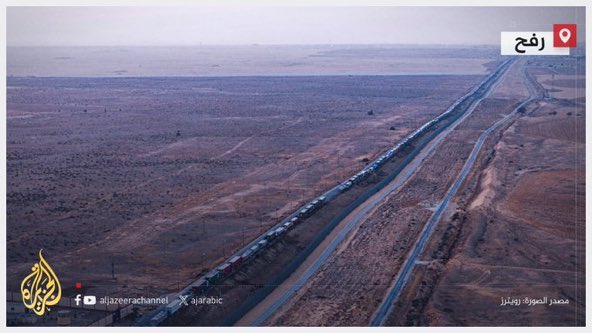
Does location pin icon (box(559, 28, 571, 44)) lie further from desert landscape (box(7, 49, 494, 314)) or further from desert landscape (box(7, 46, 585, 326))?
desert landscape (box(7, 49, 494, 314))

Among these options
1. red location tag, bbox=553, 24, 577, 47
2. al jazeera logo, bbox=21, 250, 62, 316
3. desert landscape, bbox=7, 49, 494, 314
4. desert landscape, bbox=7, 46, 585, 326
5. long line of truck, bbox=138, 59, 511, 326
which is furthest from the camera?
desert landscape, bbox=7, 49, 494, 314

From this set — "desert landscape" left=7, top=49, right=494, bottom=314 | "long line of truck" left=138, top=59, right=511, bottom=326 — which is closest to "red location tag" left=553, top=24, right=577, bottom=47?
"long line of truck" left=138, top=59, right=511, bottom=326

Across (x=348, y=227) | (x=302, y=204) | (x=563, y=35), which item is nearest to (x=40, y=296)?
(x=348, y=227)

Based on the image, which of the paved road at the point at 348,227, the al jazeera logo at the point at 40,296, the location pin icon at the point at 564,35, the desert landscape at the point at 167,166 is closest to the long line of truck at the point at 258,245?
the desert landscape at the point at 167,166

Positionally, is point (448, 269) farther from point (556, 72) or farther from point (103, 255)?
point (556, 72)

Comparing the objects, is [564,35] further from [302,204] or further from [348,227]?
[302,204]

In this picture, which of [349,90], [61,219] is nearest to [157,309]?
[61,219]

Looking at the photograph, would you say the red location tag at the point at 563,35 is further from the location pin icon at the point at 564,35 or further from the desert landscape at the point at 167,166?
the desert landscape at the point at 167,166

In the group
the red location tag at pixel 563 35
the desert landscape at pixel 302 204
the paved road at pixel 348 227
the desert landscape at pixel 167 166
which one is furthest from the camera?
the desert landscape at pixel 167 166
